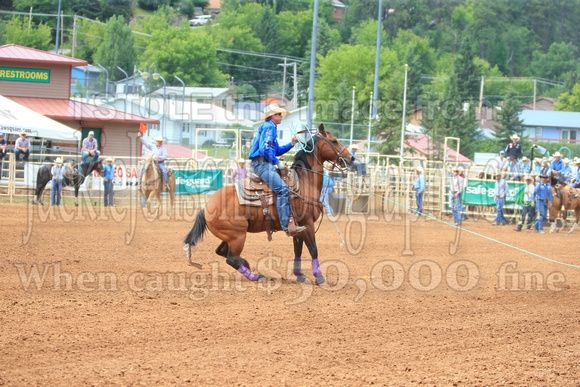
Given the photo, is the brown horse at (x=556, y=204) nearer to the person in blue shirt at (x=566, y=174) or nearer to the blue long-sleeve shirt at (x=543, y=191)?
the person in blue shirt at (x=566, y=174)

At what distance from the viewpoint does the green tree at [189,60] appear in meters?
81.8

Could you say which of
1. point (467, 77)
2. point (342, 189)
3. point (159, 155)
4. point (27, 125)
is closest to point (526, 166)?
point (342, 189)

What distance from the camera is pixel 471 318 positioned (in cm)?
761

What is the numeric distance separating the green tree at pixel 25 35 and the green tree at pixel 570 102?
245 feet

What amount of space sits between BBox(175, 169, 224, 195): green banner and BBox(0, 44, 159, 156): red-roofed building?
23.1 ft

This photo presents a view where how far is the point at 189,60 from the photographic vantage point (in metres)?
83.0

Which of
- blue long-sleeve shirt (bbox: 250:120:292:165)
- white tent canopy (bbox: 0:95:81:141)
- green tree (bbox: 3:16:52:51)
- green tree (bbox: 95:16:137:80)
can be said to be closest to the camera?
blue long-sleeve shirt (bbox: 250:120:292:165)

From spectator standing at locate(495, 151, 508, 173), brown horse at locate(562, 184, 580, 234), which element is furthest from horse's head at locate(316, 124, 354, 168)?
spectator standing at locate(495, 151, 508, 173)

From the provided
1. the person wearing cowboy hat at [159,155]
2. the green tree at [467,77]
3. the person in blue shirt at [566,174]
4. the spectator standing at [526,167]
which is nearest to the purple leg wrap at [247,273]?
the person wearing cowboy hat at [159,155]

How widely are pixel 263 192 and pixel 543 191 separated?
13873 mm

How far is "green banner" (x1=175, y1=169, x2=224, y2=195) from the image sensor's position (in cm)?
2389

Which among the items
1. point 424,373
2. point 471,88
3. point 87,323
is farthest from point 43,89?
point 471,88

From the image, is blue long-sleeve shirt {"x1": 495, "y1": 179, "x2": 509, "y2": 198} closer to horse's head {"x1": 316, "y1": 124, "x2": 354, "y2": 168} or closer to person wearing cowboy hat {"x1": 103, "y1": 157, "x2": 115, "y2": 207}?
person wearing cowboy hat {"x1": 103, "y1": 157, "x2": 115, "y2": 207}

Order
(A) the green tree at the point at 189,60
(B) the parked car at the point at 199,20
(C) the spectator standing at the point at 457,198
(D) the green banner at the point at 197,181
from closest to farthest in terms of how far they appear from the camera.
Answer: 1. (C) the spectator standing at the point at 457,198
2. (D) the green banner at the point at 197,181
3. (A) the green tree at the point at 189,60
4. (B) the parked car at the point at 199,20
